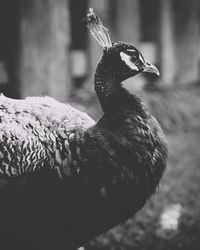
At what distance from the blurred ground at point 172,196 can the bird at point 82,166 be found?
875 mm

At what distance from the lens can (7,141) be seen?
3.04 meters

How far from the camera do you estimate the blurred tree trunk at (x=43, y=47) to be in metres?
5.39

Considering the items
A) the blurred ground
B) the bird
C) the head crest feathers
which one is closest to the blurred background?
the blurred ground

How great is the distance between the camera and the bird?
2967 millimetres

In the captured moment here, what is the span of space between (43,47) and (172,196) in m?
2.09

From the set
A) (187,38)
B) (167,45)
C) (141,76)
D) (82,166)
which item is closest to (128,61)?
(82,166)

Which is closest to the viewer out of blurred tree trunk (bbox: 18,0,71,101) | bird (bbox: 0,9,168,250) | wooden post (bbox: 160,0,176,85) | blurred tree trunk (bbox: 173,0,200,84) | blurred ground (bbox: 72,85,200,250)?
bird (bbox: 0,9,168,250)

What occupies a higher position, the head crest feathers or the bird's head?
the head crest feathers

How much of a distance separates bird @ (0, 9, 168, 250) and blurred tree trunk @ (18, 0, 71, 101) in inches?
92.9

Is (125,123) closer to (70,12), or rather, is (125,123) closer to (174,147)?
(174,147)

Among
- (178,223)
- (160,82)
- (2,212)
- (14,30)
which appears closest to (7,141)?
(2,212)

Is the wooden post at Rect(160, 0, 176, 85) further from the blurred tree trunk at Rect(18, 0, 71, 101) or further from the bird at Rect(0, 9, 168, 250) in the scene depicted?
the bird at Rect(0, 9, 168, 250)

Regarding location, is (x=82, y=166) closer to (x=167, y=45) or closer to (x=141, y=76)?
(x=141, y=76)

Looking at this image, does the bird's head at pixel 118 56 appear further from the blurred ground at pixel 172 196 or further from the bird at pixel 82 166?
the blurred ground at pixel 172 196
